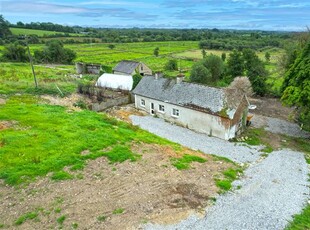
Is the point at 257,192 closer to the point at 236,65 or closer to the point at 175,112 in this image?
the point at 175,112

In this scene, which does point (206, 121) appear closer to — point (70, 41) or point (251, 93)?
point (251, 93)

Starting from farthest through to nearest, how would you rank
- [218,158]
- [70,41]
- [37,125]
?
1. [70,41]
2. [37,125]
3. [218,158]

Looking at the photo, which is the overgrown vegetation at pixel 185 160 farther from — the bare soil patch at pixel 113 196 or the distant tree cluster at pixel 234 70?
the distant tree cluster at pixel 234 70

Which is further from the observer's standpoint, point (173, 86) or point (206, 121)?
point (173, 86)

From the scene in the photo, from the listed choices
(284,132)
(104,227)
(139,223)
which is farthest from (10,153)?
(284,132)

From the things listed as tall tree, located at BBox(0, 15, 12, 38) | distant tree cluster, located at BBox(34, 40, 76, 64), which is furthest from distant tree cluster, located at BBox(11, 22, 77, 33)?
distant tree cluster, located at BBox(34, 40, 76, 64)

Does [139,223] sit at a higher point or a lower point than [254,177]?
higher

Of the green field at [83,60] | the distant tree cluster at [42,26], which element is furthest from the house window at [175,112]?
→ the distant tree cluster at [42,26]
